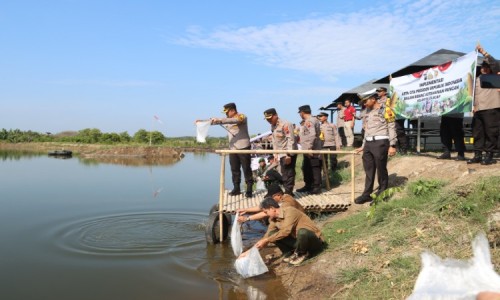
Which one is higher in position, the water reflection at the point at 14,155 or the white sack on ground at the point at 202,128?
the white sack on ground at the point at 202,128

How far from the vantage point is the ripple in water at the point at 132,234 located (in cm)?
679

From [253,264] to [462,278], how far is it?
3.29m

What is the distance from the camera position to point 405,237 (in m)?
4.38

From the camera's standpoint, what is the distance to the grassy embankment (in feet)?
12.0

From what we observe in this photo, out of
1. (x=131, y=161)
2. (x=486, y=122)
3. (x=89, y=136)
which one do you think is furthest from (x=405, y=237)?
(x=89, y=136)

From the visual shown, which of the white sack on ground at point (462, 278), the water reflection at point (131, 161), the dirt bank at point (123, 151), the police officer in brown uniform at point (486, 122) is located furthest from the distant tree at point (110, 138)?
the white sack on ground at point (462, 278)

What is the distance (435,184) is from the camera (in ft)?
19.0

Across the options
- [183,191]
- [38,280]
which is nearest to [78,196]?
[183,191]

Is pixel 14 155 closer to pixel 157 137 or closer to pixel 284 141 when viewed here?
pixel 157 137

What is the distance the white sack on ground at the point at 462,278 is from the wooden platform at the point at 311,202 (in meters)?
4.90

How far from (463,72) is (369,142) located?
2.38 metres

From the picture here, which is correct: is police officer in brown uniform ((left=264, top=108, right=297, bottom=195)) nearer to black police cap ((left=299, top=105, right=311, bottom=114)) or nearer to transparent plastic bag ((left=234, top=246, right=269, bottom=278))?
black police cap ((left=299, top=105, right=311, bottom=114))

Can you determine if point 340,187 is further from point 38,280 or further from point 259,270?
point 38,280

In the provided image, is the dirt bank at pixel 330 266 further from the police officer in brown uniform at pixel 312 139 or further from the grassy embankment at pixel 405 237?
the police officer in brown uniform at pixel 312 139
